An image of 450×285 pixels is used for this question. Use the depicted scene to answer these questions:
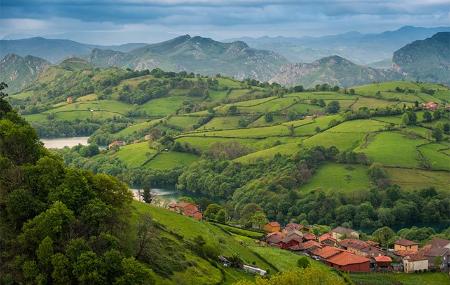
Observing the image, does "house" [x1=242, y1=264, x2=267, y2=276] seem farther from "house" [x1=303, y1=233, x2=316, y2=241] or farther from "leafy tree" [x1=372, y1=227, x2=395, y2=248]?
"leafy tree" [x1=372, y1=227, x2=395, y2=248]

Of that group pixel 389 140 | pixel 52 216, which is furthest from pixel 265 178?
pixel 52 216

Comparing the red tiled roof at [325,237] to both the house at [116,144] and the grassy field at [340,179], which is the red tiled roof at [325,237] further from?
the house at [116,144]

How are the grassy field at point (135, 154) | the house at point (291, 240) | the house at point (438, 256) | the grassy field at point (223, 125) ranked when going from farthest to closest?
1. the grassy field at point (223, 125)
2. the grassy field at point (135, 154)
3. the house at point (291, 240)
4. the house at point (438, 256)

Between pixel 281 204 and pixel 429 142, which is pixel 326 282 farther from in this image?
pixel 429 142

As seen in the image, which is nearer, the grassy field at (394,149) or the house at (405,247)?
the house at (405,247)

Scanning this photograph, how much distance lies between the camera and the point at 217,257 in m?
57.3

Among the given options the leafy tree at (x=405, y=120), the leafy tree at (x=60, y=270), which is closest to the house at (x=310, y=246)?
the leafy tree at (x=60, y=270)

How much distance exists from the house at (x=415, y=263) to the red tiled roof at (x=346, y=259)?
17.5ft

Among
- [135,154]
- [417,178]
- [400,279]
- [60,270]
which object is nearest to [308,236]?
[400,279]

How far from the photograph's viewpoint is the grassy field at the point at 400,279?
70.6 meters

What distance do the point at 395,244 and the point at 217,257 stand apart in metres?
43.1

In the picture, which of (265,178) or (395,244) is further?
(265,178)

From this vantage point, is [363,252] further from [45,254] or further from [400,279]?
[45,254]

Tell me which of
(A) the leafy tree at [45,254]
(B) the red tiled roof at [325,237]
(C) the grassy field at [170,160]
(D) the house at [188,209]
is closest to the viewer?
(A) the leafy tree at [45,254]
